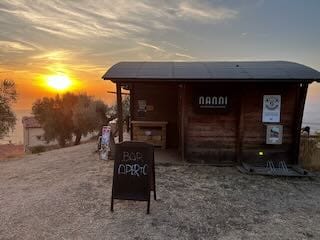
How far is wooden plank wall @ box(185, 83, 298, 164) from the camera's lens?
9.03 metres

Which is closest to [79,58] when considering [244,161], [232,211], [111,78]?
[111,78]

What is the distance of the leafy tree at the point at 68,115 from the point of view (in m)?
30.9

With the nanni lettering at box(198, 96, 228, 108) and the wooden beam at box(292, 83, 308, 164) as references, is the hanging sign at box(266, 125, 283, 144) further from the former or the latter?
the nanni lettering at box(198, 96, 228, 108)

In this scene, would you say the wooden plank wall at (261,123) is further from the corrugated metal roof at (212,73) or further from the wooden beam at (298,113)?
the corrugated metal roof at (212,73)

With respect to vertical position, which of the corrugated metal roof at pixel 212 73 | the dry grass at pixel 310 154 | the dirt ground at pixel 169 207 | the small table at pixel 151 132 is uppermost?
the corrugated metal roof at pixel 212 73

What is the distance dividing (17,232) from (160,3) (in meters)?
9.06

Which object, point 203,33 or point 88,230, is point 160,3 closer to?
point 203,33

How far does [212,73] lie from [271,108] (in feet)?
6.94

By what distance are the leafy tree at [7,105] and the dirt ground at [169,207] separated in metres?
18.1

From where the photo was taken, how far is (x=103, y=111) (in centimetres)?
3130

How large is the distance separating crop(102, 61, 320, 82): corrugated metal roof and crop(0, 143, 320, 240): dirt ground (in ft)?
8.90

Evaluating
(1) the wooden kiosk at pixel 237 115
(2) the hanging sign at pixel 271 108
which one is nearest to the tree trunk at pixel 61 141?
(1) the wooden kiosk at pixel 237 115

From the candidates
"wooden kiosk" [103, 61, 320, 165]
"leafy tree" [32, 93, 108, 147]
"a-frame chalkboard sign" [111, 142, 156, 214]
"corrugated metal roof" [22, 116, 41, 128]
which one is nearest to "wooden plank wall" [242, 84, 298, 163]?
"wooden kiosk" [103, 61, 320, 165]

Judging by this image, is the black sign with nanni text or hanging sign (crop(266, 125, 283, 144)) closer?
hanging sign (crop(266, 125, 283, 144))
